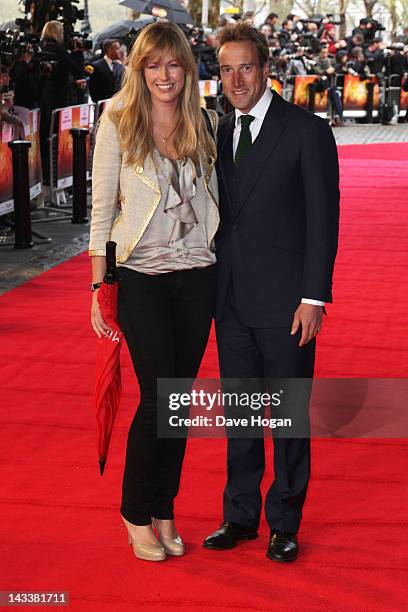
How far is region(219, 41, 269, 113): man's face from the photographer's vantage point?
3609 mm

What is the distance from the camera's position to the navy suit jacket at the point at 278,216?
3654 millimetres

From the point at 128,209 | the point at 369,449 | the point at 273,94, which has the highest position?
the point at 273,94

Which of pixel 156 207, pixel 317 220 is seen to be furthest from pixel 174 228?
pixel 317 220

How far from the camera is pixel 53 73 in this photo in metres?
13.0

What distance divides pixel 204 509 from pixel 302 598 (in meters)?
0.84

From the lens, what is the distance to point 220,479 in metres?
4.73

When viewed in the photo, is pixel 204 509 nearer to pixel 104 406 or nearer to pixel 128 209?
pixel 104 406

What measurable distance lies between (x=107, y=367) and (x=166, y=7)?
2174cm

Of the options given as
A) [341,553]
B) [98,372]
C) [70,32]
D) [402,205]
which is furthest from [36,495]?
[70,32]

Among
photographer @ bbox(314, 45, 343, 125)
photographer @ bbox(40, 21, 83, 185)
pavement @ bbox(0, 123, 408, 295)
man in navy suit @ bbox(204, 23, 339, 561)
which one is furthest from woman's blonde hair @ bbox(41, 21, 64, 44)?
photographer @ bbox(314, 45, 343, 125)

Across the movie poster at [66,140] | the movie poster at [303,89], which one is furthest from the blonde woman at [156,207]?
the movie poster at [303,89]

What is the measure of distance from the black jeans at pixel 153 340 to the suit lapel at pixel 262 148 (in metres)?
0.29

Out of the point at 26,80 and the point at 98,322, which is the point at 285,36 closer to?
the point at 26,80

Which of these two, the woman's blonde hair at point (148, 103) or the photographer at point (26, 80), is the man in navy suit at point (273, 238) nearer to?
the woman's blonde hair at point (148, 103)
